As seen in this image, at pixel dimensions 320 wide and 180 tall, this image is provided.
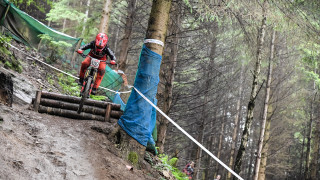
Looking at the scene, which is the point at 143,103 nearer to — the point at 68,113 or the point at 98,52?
the point at 68,113

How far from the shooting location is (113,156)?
4.82 meters

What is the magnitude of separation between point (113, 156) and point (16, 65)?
6.26m

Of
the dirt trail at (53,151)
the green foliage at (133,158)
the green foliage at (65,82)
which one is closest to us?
the dirt trail at (53,151)

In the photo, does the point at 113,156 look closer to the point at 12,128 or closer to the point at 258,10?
the point at 12,128

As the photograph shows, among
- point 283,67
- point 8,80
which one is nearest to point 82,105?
point 8,80

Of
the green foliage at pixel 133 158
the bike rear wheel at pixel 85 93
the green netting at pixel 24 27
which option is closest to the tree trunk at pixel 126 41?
the green netting at pixel 24 27

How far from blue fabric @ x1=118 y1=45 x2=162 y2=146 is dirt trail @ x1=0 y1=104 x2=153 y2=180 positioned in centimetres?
Answer: 51

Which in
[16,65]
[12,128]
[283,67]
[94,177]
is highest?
[283,67]

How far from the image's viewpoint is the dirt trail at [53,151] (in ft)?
11.1

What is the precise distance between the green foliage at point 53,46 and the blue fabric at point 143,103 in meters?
10.0

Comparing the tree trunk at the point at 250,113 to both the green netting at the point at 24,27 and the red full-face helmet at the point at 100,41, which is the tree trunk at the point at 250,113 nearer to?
the red full-face helmet at the point at 100,41

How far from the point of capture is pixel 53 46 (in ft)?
49.9

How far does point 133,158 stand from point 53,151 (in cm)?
145

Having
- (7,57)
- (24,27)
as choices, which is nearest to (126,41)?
(24,27)
